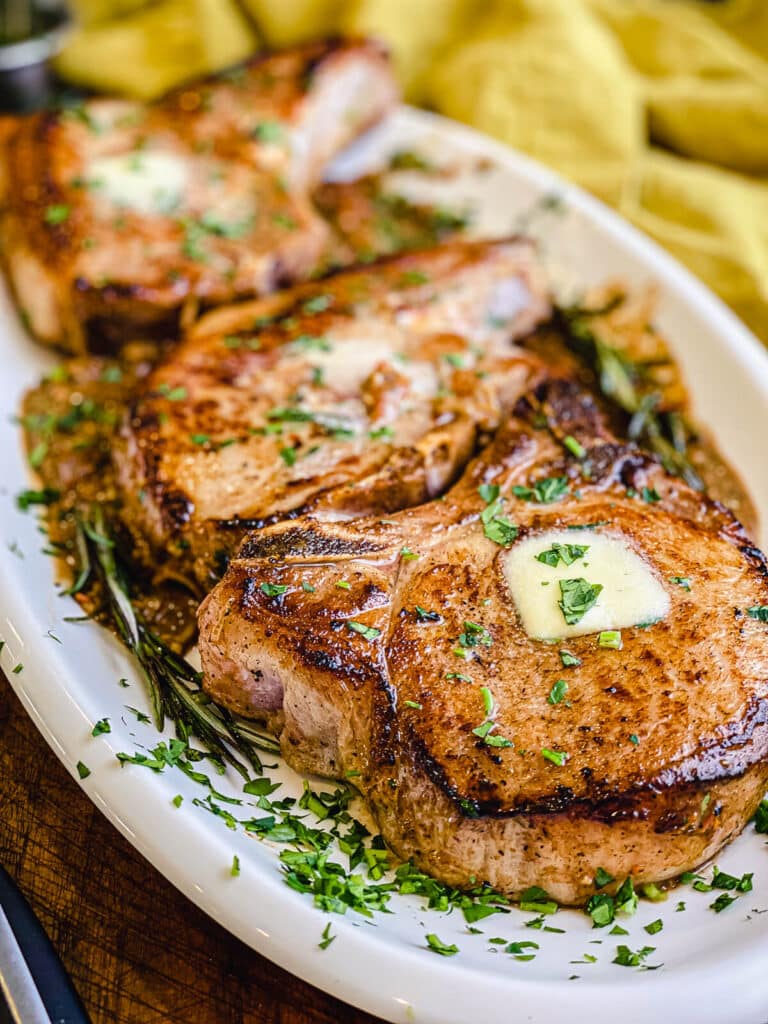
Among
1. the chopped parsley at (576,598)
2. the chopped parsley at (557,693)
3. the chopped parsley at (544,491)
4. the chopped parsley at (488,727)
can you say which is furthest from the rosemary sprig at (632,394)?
the chopped parsley at (488,727)

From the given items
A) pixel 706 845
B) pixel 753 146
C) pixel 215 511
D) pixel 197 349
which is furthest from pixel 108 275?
pixel 753 146

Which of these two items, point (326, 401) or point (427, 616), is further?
point (326, 401)

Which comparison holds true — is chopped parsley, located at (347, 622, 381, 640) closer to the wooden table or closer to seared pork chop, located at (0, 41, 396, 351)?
the wooden table

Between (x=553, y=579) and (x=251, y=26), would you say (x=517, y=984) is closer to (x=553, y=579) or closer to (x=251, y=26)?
(x=553, y=579)

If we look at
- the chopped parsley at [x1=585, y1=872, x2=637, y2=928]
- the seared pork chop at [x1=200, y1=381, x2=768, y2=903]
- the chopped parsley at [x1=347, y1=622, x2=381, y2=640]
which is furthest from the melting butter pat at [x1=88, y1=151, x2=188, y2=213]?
the chopped parsley at [x1=585, y1=872, x2=637, y2=928]

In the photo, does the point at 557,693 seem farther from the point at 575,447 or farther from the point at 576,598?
the point at 575,447

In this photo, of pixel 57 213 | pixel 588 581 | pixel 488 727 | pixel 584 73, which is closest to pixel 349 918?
pixel 488 727
